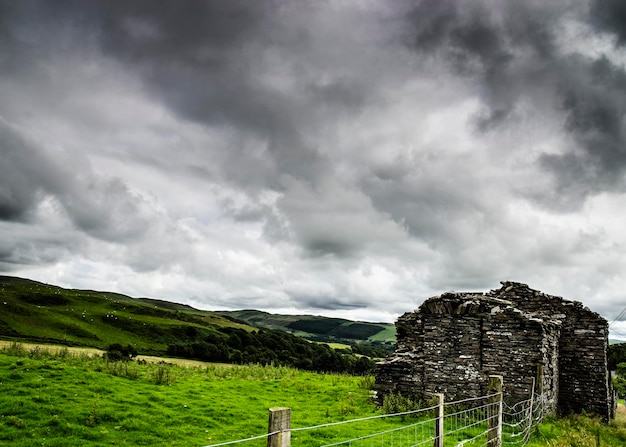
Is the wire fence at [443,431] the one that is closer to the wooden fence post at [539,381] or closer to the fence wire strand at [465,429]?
the fence wire strand at [465,429]

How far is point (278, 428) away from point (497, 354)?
18.4m

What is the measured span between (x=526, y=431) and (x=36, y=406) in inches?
719

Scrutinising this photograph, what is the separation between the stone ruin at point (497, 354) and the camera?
19703mm

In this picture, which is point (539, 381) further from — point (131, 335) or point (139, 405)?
point (131, 335)

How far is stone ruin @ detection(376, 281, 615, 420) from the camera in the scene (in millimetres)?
19703

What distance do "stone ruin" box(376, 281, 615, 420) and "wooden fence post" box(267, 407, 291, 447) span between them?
17.8 metres

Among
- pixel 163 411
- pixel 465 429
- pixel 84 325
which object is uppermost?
pixel 465 429

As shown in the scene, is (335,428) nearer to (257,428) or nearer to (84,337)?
(257,428)

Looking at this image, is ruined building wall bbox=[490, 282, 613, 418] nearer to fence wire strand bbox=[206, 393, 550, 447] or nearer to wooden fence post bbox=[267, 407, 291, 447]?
fence wire strand bbox=[206, 393, 550, 447]

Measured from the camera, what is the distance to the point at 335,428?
53.8 ft

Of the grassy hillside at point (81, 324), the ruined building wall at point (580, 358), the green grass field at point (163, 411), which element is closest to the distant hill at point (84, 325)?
the grassy hillside at point (81, 324)

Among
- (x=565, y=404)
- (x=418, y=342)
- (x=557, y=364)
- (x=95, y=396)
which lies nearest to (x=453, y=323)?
(x=418, y=342)

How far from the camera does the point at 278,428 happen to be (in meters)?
4.83

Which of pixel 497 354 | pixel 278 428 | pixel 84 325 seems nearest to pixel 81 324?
pixel 84 325
